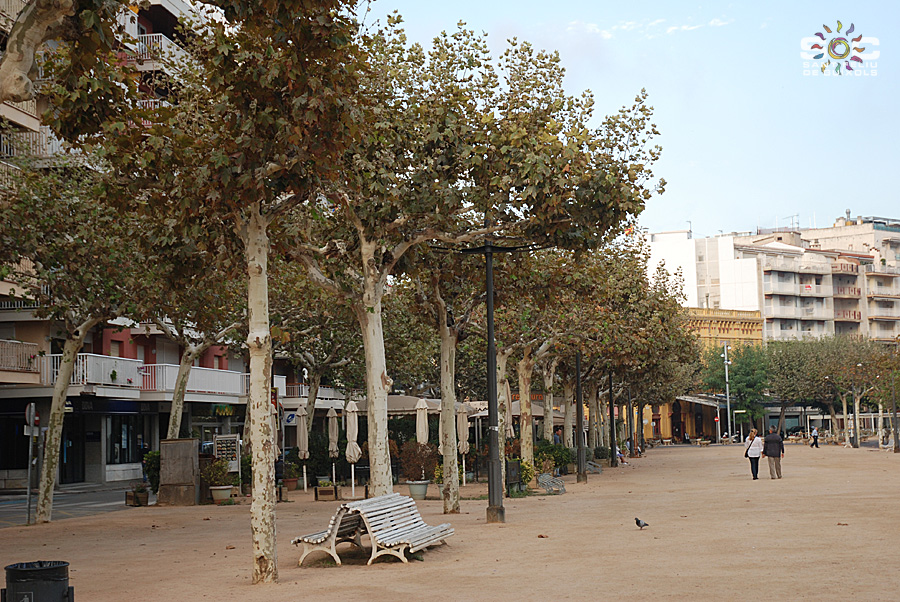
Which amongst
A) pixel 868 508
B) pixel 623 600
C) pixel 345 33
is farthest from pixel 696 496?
pixel 345 33

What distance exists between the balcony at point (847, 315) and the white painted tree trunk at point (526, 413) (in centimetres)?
9282

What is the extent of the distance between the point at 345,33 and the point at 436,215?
6551 millimetres

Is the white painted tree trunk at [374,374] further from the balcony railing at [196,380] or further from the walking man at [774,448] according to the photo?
the balcony railing at [196,380]

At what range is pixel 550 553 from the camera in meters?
14.2

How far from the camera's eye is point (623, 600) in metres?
10.1

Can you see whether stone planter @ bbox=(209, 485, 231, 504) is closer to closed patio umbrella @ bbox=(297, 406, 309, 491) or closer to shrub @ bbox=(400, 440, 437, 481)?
closed patio umbrella @ bbox=(297, 406, 309, 491)

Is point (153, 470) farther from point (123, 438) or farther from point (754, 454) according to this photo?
point (754, 454)

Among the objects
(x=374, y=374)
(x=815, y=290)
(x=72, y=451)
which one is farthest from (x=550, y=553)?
(x=815, y=290)

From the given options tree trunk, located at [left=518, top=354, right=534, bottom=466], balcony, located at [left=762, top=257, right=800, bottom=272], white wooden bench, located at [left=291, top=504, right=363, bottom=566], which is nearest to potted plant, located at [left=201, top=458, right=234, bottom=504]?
tree trunk, located at [left=518, top=354, right=534, bottom=466]

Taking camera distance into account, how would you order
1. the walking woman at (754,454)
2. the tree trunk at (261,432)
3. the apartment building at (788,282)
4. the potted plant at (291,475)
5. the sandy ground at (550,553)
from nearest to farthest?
the sandy ground at (550,553) → the tree trunk at (261,432) → the walking woman at (754,454) → the potted plant at (291,475) → the apartment building at (788,282)

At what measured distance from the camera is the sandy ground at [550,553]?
10.9m

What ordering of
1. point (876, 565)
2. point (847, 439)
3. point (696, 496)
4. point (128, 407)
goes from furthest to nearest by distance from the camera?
point (847, 439) → point (128, 407) → point (696, 496) → point (876, 565)

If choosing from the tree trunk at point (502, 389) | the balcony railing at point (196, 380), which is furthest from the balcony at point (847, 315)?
the tree trunk at point (502, 389)

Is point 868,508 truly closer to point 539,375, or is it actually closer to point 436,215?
point 436,215
